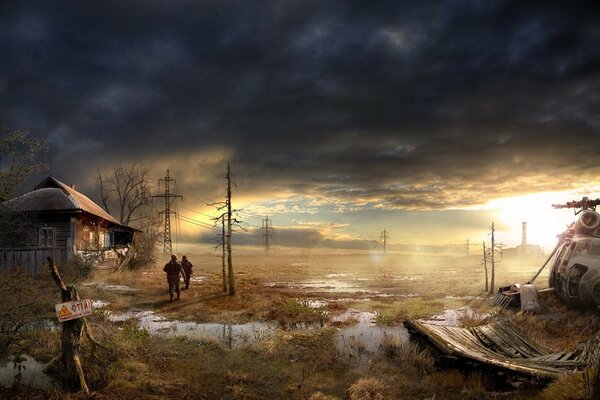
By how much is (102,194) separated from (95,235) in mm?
19558

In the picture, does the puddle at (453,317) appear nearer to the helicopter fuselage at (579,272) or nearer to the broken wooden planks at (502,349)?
the helicopter fuselage at (579,272)

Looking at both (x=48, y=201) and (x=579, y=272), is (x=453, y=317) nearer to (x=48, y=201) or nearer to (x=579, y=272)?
(x=579, y=272)

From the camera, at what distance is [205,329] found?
16.2m

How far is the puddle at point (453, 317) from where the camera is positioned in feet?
60.8

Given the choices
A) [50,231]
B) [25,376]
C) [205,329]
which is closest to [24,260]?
[50,231]

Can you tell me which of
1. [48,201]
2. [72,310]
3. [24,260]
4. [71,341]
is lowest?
[71,341]

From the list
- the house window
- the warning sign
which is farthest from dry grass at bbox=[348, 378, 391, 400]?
the house window

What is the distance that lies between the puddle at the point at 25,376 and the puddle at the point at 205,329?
15.0ft

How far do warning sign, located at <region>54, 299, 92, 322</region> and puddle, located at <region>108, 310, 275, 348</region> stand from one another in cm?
610

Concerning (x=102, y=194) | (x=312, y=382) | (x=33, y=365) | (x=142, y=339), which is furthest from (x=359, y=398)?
(x=102, y=194)

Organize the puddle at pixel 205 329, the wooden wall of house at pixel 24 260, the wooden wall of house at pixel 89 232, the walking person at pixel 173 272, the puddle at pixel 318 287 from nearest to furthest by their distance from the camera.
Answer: the puddle at pixel 205 329 → the walking person at pixel 173 272 → the wooden wall of house at pixel 24 260 → the wooden wall of house at pixel 89 232 → the puddle at pixel 318 287

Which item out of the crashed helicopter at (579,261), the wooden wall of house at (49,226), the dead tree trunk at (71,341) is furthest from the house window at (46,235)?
the crashed helicopter at (579,261)

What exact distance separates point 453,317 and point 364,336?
681 cm

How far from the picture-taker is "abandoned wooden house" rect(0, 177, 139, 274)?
25.0 m
